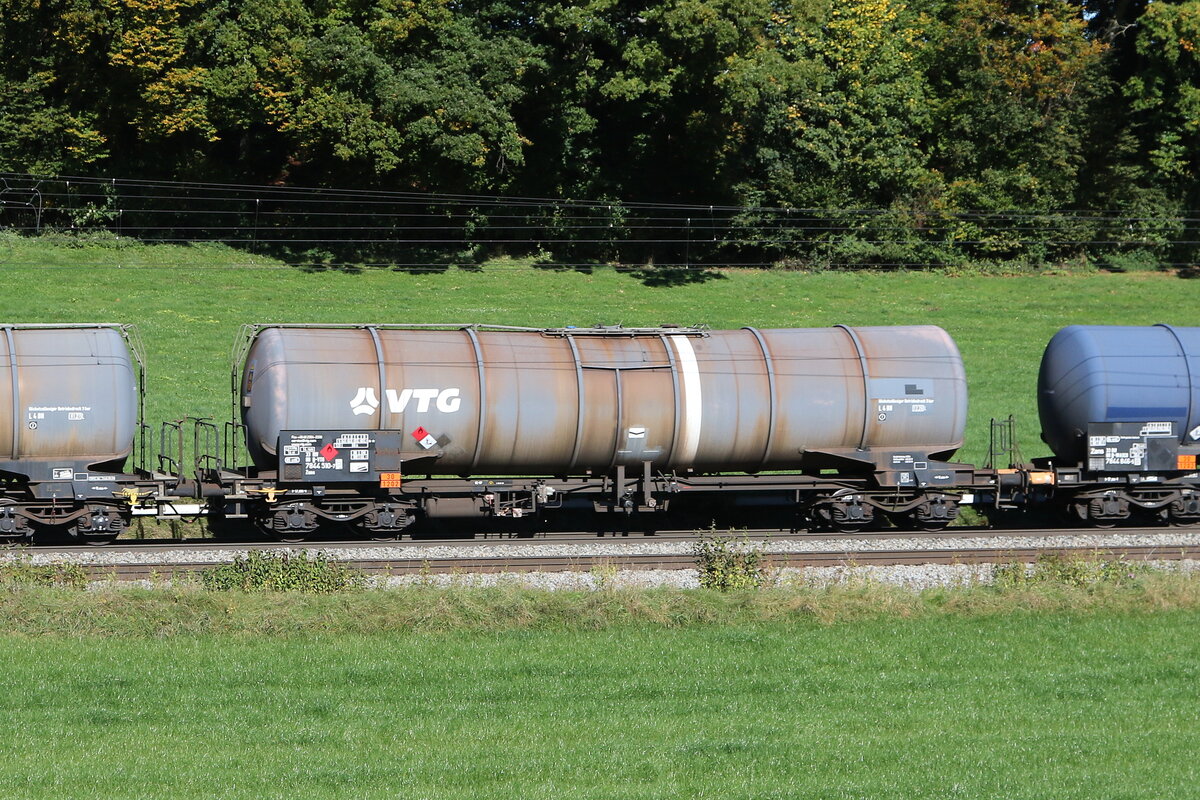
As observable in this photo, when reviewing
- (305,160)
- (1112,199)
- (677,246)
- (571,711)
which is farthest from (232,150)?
(571,711)

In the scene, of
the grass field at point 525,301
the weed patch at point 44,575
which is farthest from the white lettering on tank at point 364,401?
the grass field at point 525,301

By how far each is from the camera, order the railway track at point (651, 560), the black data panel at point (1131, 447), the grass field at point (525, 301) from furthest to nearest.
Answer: the grass field at point (525, 301)
the black data panel at point (1131, 447)
the railway track at point (651, 560)

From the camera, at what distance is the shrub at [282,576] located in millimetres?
18375

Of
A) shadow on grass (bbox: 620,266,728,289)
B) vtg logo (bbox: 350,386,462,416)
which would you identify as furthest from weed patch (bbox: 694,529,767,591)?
shadow on grass (bbox: 620,266,728,289)

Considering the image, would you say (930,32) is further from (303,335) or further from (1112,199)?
(303,335)

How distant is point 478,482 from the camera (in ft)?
73.1

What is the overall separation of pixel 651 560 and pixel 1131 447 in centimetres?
978

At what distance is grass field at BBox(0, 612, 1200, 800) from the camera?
11.6 meters

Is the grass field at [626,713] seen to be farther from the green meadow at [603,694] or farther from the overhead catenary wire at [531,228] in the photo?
the overhead catenary wire at [531,228]

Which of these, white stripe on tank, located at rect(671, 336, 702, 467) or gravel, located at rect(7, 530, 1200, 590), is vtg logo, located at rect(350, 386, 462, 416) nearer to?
gravel, located at rect(7, 530, 1200, 590)

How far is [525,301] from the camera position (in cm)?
4309

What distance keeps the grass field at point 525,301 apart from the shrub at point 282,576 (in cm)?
1311

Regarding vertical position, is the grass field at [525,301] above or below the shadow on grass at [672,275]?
below

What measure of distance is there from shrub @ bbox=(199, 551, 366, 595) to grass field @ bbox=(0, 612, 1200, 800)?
1.94 m
